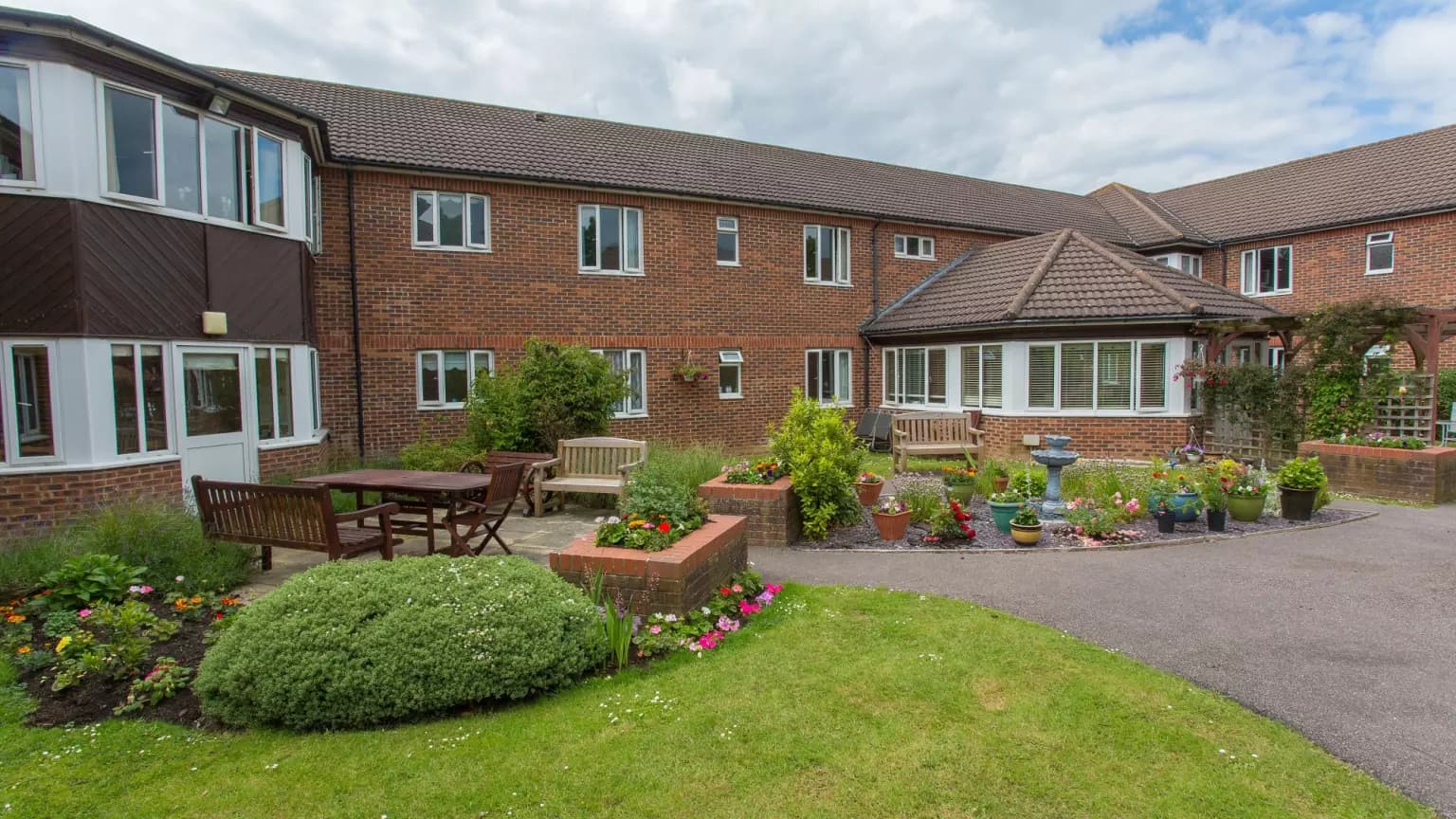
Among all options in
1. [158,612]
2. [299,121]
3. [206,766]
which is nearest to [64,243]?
[299,121]

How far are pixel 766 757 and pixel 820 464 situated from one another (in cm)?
471

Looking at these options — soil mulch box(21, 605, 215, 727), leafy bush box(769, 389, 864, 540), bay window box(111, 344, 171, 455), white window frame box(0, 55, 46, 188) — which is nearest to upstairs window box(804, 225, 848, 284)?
leafy bush box(769, 389, 864, 540)

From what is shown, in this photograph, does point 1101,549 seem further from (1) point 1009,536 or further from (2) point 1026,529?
(1) point 1009,536

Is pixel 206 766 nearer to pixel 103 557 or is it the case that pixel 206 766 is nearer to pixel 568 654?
pixel 568 654

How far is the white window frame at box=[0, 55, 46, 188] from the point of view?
7.73m

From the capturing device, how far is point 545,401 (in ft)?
36.6

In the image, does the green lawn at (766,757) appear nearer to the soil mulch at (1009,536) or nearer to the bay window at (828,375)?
the soil mulch at (1009,536)

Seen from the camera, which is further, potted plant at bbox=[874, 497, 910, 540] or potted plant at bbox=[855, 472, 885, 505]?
potted plant at bbox=[855, 472, 885, 505]

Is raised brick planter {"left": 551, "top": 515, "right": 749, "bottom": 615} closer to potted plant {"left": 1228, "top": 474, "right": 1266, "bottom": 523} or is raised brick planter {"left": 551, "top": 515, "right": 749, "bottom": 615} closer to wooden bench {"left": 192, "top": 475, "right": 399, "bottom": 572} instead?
wooden bench {"left": 192, "top": 475, "right": 399, "bottom": 572}

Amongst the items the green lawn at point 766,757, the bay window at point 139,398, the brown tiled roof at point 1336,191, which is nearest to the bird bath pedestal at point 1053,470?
the green lawn at point 766,757

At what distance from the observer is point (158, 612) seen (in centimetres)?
548

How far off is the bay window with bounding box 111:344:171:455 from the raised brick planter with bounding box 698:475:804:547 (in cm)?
640

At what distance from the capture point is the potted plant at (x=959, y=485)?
941 centimetres

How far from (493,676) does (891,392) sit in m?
15.5
